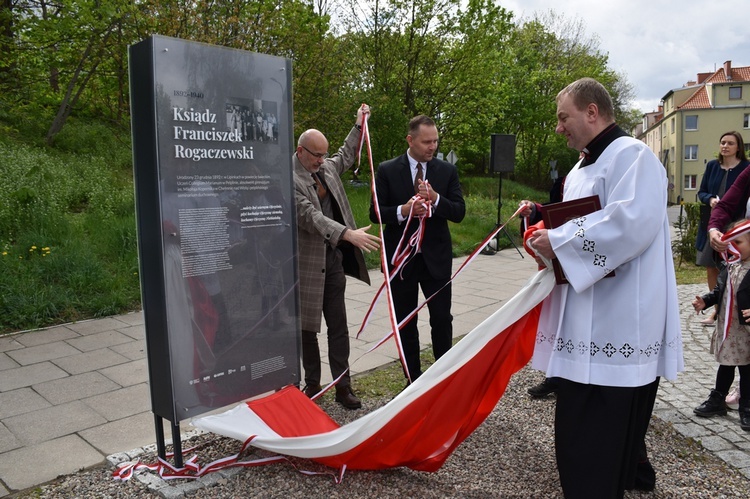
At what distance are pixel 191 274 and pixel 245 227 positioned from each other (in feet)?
1.38

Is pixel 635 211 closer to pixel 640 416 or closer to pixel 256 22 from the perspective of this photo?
pixel 640 416

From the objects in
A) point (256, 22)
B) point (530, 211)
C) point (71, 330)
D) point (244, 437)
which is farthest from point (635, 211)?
point (256, 22)

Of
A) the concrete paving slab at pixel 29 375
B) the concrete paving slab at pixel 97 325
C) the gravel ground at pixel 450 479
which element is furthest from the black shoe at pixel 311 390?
the concrete paving slab at pixel 97 325

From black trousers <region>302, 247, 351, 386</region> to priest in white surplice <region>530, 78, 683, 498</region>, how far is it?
193 centimetres

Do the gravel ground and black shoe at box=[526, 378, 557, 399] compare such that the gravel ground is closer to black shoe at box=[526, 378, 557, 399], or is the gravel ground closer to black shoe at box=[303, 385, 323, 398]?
black shoe at box=[526, 378, 557, 399]

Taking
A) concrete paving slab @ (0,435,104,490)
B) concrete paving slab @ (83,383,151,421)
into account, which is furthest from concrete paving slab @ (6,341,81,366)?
concrete paving slab @ (0,435,104,490)

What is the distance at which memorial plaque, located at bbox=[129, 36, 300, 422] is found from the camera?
306 cm

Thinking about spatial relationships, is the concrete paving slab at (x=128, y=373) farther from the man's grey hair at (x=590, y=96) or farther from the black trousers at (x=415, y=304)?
the man's grey hair at (x=590, y=96)

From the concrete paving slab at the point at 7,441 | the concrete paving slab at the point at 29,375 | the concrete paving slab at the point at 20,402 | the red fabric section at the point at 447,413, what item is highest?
the red fabric section at the point at 447,413

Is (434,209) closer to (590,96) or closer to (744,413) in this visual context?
(590,96)

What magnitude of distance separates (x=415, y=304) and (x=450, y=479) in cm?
162

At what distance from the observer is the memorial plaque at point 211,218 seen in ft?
10.0

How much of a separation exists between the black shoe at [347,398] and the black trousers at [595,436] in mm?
1863

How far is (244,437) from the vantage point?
3.37 metres
